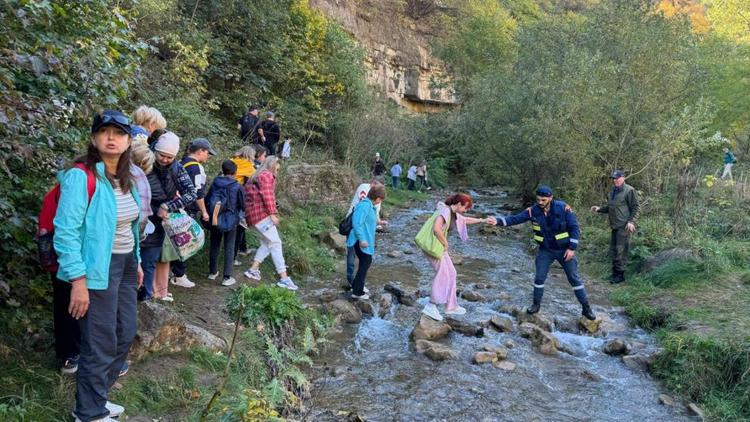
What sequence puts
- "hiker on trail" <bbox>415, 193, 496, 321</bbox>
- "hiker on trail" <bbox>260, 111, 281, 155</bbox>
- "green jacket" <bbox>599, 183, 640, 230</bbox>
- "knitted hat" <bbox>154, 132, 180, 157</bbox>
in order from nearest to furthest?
1. "knitted hat" <bbox>154, 132, 180, 157</bbox>
2. "hiker on trail" <bbox>415, 193, 496, 321</bbox>
3. "green jacket" <bbox>599, 183, 640, 230</bbox>
4. "hiker on trail" <bbox>260, 111, 281, 155</bbox>

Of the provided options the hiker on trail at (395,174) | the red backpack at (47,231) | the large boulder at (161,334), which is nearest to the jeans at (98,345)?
the red backpack at (47,231)

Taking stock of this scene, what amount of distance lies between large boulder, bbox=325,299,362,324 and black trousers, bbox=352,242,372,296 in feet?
1.47

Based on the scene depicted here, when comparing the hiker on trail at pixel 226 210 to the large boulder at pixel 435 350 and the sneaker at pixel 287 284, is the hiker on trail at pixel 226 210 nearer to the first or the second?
the sneaker at pixel 287 284

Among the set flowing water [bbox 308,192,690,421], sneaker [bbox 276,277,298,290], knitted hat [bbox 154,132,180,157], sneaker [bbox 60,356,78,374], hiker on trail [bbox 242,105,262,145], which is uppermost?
hiker on trail [bbox 242,105,262,145]

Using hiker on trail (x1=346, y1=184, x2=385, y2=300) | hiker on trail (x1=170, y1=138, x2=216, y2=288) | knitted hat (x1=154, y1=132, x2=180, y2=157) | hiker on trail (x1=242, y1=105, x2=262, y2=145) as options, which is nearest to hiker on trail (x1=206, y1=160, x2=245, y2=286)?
hiker on trail (x1=170, y1=138, x2=216, y2=288)

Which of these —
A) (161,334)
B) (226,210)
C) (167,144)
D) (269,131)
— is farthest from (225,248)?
(269,131)

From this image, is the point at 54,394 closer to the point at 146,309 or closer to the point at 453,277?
the point at 146,309

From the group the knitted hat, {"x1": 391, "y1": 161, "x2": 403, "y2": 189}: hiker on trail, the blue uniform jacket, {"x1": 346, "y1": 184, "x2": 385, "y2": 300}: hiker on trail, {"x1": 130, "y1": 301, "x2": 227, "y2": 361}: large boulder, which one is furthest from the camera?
{"x1": 391, "y1": 161, "x2": 403, "y2": 189}: hiker on trail

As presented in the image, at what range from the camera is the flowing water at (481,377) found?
5043mm

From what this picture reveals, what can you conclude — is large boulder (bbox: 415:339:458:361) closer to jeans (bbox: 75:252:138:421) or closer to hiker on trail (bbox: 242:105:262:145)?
jeans (bbox: 75:252:138:421)

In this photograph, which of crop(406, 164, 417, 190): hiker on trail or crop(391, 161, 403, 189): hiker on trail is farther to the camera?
crop(406, 164, 417, 190): hiker on trail

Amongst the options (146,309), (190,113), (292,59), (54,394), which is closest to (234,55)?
(292,59)

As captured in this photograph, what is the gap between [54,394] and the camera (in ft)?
11.8

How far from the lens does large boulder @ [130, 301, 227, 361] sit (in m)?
4.41
